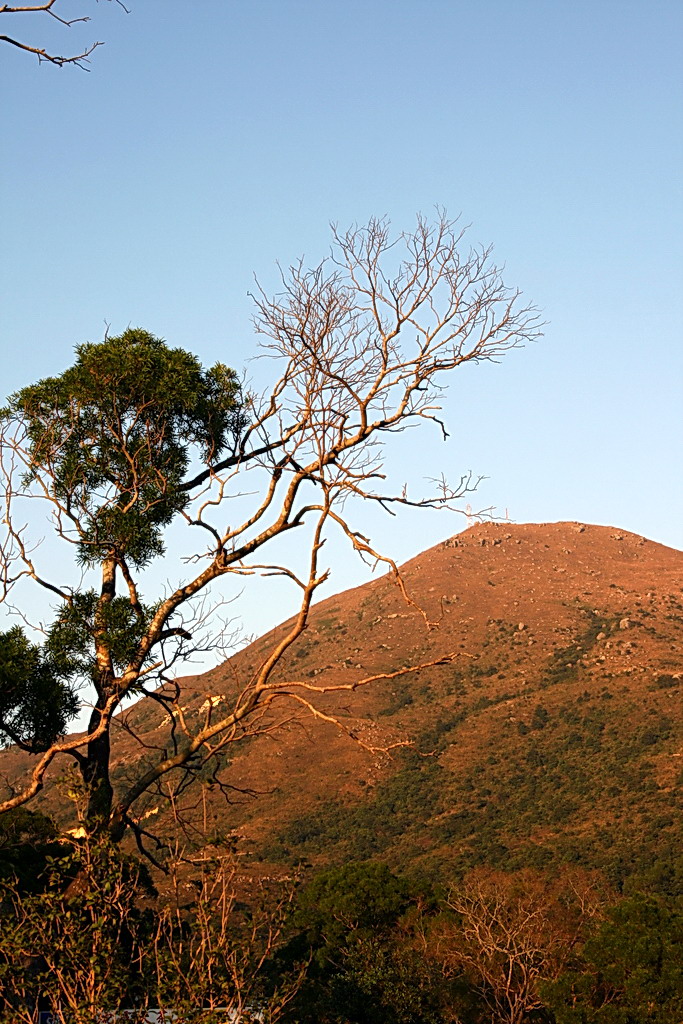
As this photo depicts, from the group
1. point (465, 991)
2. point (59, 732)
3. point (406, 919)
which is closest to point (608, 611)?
point (406, 919)

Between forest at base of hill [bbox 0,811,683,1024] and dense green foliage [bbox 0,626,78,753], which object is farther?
dense green foliage [bbox 0,626,78,753]

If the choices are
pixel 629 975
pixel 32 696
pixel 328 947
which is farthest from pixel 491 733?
pixel 32 696

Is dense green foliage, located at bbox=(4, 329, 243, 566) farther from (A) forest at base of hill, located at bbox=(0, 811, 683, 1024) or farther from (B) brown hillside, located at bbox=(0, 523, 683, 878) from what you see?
(B) brown hillside, located at bbox=(0, 523, 683, 878)

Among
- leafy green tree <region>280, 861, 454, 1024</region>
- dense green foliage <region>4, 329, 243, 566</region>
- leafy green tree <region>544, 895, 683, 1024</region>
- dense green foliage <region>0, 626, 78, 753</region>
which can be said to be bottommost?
leafy green tree <region>544, 895, 683, 1024</region>

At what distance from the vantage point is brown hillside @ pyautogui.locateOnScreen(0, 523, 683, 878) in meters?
48.0

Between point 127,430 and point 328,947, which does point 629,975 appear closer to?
point 328,947

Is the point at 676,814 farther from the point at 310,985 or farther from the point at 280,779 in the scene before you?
the point at 310,985

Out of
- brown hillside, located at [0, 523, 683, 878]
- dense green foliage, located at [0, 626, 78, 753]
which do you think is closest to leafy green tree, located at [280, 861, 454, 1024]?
brown hillside, located at [0, 523, 683, 878]

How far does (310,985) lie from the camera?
19062mm

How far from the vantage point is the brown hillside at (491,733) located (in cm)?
4803

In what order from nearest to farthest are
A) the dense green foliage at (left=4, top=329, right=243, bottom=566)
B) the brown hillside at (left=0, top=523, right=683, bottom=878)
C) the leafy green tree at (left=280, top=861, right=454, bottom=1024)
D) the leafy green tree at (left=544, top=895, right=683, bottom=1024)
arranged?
the dense green foliage at (left=4, top=329, right=243, bottom=566) → the leafy green tree at (left=280, top=861, right=454, bottom=1024) → the leafy green tree at (left=544, top=895, right=683, bottom=1024) → the brown hillside at (left=0, top=523, right=683, bottom=878)

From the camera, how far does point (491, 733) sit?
60250 mm

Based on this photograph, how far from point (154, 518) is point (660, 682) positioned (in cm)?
5651

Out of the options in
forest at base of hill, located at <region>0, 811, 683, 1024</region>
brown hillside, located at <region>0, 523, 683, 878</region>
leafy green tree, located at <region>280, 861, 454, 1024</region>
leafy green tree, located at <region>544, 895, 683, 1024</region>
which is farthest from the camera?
brown hillside, located at <region>0, 523, 683, 878</region>
